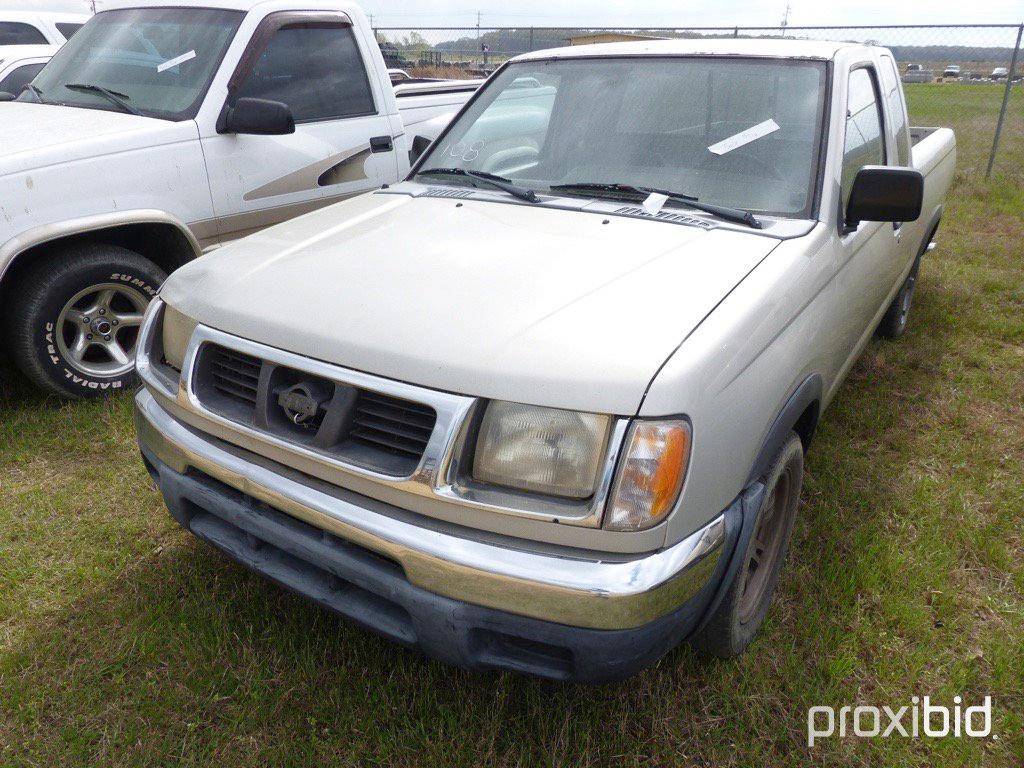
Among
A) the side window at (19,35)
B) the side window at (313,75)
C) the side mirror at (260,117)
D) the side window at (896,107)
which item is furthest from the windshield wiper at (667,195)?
the side window at (19,35)

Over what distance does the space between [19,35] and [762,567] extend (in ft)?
35.4

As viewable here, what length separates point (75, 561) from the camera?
114 inches

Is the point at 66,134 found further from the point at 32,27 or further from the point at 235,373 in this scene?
the point at 32,27

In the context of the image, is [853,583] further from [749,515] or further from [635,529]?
[635,529]

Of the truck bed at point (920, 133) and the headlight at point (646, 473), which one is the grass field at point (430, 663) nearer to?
the headlight at point (646, 473)

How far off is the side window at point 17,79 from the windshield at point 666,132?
232 inches

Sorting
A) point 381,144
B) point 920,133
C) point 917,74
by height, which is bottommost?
point 917,74

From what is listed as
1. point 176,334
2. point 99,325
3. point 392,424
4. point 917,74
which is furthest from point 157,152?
point 917,74

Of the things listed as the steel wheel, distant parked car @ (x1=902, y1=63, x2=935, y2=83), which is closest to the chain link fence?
distant parked car @ (x1=902, y1=63, x2=935, y2=83)

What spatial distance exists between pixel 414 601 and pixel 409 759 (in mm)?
617

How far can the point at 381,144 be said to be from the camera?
4715 millimetres

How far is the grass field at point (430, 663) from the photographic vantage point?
222 centimetres

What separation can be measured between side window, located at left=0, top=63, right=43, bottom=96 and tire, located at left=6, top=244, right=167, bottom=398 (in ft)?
14.8

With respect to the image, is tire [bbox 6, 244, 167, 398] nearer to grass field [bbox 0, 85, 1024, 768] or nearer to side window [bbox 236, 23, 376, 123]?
grass field [bbox 0, 85, 1024, 768]
